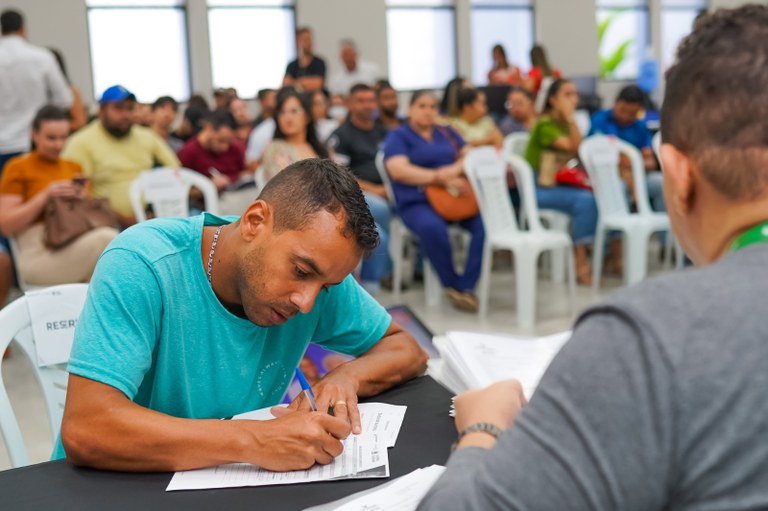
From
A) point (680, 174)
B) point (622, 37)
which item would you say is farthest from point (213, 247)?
point (622, 37)

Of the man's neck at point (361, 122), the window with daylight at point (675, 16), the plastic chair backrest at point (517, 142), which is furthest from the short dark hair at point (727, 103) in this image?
the window with daylight at point (675, 16)

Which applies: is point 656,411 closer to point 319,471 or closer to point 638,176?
point 319,471

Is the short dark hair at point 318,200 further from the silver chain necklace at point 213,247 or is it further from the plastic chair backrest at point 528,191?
the plastic chair backrest at point 528,191

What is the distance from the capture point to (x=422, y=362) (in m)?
1.61

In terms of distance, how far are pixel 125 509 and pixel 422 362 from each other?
679 millimetres

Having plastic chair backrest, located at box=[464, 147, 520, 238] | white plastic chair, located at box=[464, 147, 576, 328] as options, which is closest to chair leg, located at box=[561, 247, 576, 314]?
white plastic chair, located at box=[464, 147, 576, 328]

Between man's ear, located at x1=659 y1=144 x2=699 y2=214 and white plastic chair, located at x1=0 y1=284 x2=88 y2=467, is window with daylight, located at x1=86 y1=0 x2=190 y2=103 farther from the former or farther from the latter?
man's ear, located at x1=659 y1=144 x2=699 y2=214

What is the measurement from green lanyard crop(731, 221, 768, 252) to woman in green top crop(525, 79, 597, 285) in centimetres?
484

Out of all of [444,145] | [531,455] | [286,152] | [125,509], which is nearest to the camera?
[531,455]

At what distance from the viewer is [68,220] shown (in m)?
3.78

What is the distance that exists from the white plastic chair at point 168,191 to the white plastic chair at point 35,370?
104 inches

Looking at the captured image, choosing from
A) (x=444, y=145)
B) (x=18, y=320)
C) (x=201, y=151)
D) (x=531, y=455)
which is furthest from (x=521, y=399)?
(x=201, y=151)

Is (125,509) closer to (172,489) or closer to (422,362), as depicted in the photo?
(172,489)

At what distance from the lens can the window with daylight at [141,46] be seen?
934 centimetres
